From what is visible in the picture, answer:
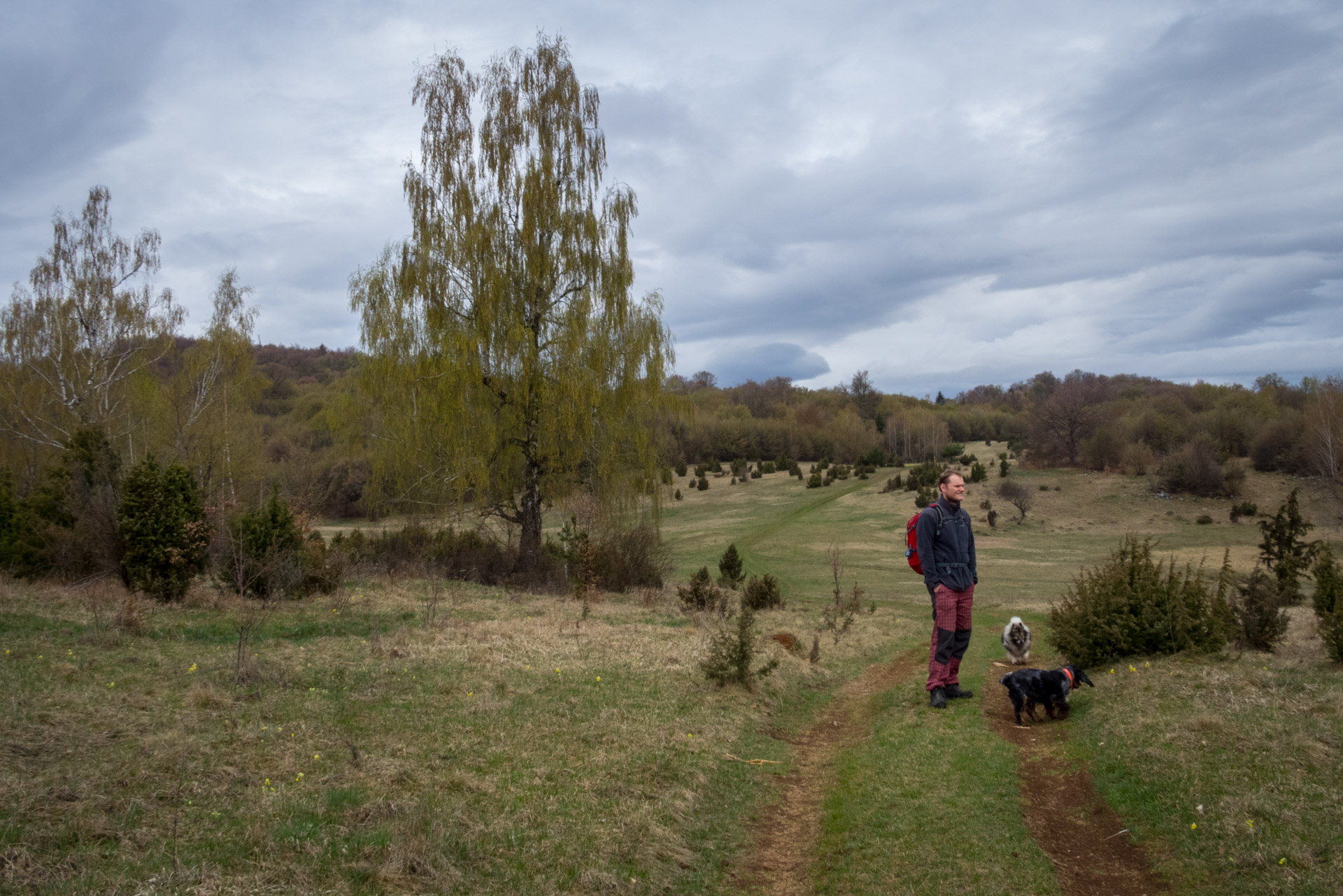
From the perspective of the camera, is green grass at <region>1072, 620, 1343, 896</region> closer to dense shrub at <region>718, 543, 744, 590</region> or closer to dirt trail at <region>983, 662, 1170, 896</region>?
dirt trail at <region>983, 662, 1170, 896</region>

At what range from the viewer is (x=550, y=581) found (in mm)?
20047

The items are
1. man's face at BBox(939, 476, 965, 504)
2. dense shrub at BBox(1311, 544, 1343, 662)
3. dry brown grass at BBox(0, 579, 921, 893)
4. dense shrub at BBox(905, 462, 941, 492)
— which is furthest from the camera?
dense shrub at BBox(905, 462, 941, 492)

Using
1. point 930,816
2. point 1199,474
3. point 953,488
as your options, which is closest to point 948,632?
point 953,488

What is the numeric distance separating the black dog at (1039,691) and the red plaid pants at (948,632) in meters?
0.56

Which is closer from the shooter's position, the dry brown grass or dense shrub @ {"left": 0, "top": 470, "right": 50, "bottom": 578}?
the dry brown grass

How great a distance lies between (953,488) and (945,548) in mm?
631

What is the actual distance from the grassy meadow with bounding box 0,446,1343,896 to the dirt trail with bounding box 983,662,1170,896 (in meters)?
0.12

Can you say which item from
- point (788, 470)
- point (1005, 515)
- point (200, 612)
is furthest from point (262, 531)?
point (788, 470)

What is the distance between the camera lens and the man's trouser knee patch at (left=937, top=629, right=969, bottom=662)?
300 inches

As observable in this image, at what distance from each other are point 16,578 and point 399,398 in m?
8.50

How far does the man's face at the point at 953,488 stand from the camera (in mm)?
7309

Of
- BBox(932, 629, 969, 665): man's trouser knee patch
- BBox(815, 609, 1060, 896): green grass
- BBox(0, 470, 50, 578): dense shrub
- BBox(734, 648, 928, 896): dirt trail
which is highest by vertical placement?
BBox(0, 470, 50, 578): dense shrub

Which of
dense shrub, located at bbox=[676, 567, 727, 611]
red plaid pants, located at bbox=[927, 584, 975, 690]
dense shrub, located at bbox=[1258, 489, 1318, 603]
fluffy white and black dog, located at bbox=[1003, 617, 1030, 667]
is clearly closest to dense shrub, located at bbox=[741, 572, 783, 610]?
dense shrub, located at bbox=[676, 567, 727, 611]

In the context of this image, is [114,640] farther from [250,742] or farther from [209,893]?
[209,893]
